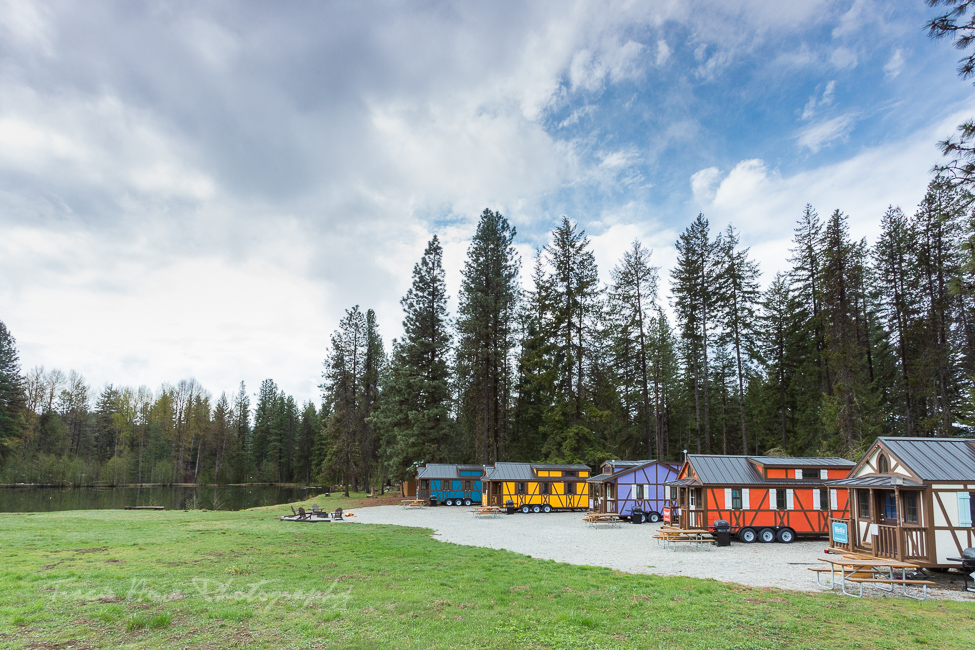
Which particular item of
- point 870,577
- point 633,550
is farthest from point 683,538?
point 870,577

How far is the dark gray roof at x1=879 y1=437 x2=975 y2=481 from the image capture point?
13.1 metres

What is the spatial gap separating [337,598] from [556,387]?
3147cm

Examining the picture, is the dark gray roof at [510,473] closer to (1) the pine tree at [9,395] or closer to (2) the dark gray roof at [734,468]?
(2) the dark gray roof at [734,468]

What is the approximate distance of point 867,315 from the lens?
3534cm

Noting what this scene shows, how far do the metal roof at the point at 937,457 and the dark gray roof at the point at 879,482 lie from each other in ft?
0.99

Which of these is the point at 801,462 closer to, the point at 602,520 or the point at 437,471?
the point at 602,520

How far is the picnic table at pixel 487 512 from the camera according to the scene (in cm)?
2936

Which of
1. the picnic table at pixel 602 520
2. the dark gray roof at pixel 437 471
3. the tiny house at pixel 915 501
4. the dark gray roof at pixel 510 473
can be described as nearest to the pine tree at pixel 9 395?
the dark gray roof at pixel 437 471

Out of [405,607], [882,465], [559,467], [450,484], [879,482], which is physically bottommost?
[450,484]

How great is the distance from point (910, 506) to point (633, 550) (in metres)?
7.53

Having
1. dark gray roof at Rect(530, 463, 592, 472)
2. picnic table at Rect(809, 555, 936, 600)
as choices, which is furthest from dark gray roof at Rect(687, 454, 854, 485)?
dark gray roof at Rect(530, 463, 592, 472)

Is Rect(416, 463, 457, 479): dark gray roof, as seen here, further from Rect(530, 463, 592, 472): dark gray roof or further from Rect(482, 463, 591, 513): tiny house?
Rect(530, 463, 592, 472): dark gray roof

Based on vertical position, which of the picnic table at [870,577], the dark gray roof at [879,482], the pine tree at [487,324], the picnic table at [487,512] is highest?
the pine tree at [487,324]

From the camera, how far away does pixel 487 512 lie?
3064 cm
